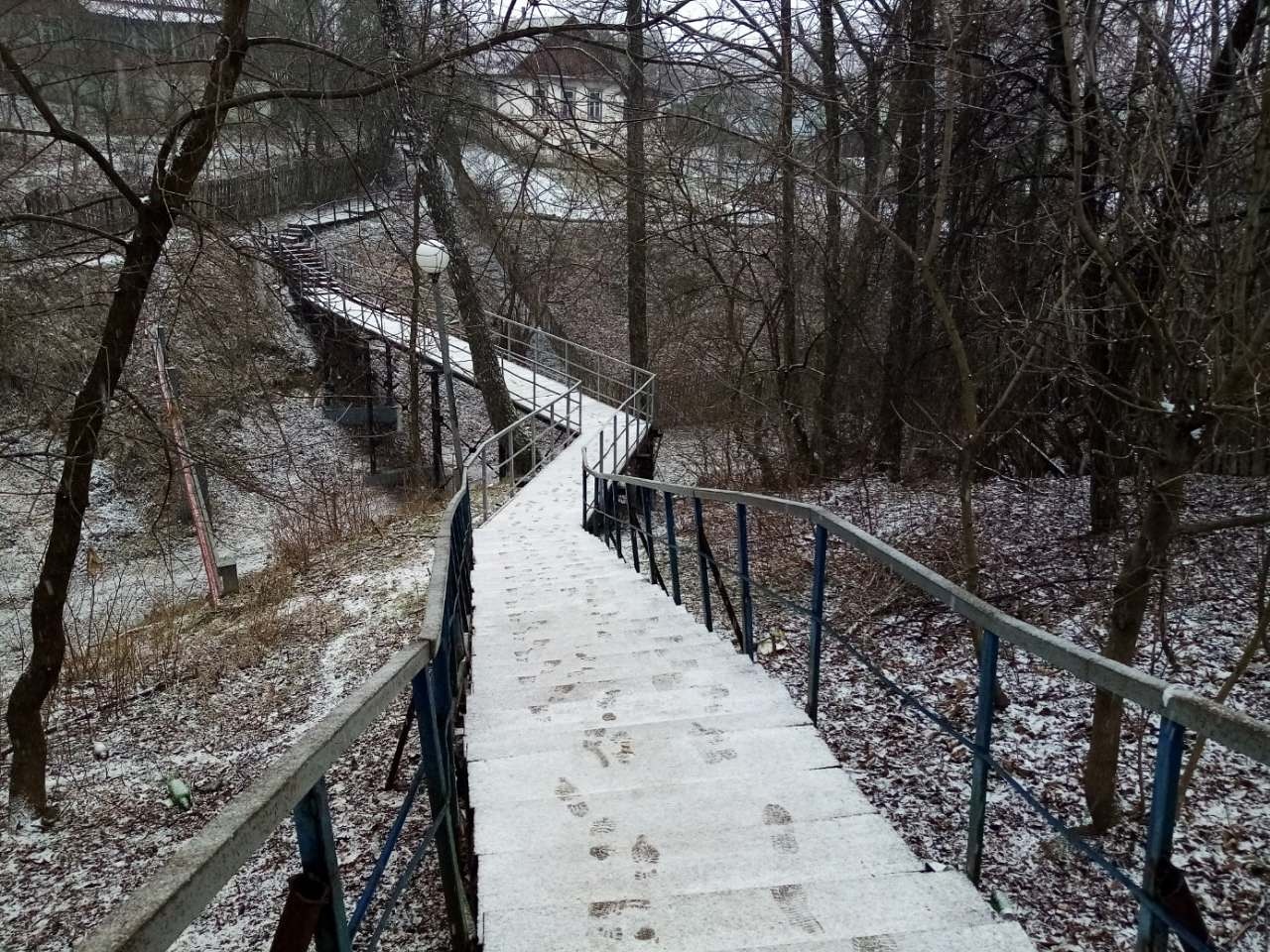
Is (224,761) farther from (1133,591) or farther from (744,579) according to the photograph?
(1133,591)

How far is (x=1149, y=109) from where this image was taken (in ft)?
15.9

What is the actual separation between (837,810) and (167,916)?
85.7 inches

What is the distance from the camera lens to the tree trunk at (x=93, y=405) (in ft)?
16.6

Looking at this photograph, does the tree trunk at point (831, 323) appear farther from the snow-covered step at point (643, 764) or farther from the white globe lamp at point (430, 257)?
the snow-covered step at point (643, 764)

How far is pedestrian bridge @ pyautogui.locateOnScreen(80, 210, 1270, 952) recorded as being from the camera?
1560mm

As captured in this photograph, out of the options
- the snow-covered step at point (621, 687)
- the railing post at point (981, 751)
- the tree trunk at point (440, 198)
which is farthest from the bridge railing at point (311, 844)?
the tree trunk at point (440, 198)

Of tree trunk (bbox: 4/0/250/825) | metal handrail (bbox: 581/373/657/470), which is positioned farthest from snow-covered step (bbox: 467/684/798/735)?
metal handrail (bbox: 581/373/657/470)

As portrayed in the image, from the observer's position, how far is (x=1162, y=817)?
175 centimetres

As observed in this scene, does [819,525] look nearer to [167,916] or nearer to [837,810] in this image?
[837,810]

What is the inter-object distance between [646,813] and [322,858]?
4.76ft

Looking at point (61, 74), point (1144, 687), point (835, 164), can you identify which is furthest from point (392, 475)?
point (1144, 687)

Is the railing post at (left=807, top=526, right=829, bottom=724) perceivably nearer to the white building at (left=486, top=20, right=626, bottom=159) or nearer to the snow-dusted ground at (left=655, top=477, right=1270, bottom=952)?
the snow-dusted ground at (left=655, top=477, right=1270, bottom=952)

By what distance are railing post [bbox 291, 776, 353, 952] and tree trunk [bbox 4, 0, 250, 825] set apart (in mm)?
4133

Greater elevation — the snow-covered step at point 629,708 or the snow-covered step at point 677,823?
the snow-covered step at point 677,823
